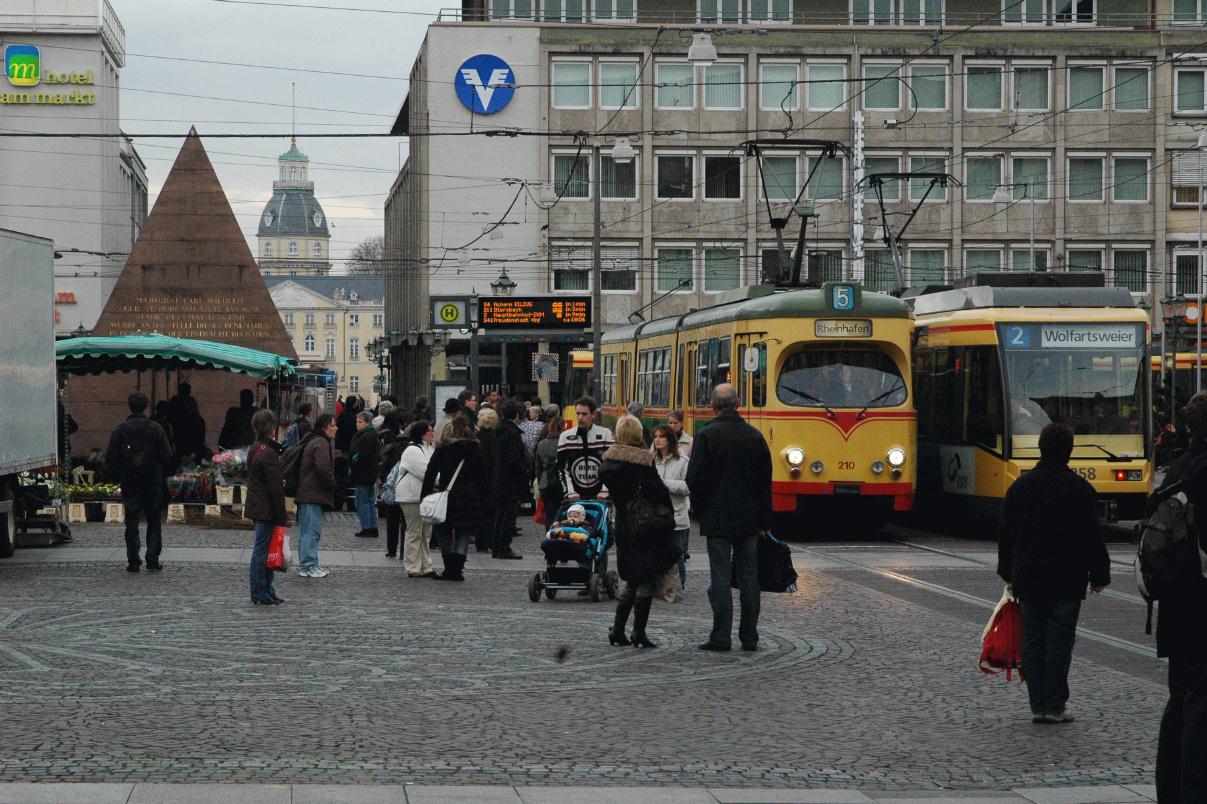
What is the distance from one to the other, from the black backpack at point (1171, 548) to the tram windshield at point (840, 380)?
637 inches

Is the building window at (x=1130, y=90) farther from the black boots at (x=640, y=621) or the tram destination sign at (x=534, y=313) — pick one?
the black boots at (x=640, y=621)

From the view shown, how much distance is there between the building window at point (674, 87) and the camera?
61938 mm

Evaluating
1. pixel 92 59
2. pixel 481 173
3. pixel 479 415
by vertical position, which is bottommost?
pixel 479 415

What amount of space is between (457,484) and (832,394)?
7.16m

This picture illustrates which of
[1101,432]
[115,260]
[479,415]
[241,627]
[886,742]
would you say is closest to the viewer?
[886,742]

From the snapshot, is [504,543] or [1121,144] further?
[1121,144]

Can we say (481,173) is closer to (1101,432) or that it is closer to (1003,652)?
(1101,432)

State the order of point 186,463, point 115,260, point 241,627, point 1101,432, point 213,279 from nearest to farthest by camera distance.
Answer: point 241,627, point 1101,432, point 186,463, point 213,279, point 115,260

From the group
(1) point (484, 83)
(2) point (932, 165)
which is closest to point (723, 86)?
(2) point (932, 165)

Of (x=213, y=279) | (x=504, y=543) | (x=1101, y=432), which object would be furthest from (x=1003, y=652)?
(x=213, y=279)

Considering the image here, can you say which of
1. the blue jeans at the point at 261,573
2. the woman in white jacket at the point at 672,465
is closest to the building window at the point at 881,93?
the woman in white jacket at the point at 672,465

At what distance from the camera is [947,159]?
62281 mm

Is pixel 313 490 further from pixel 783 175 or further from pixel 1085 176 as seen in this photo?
pixel 1085 176

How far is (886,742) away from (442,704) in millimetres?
2515
